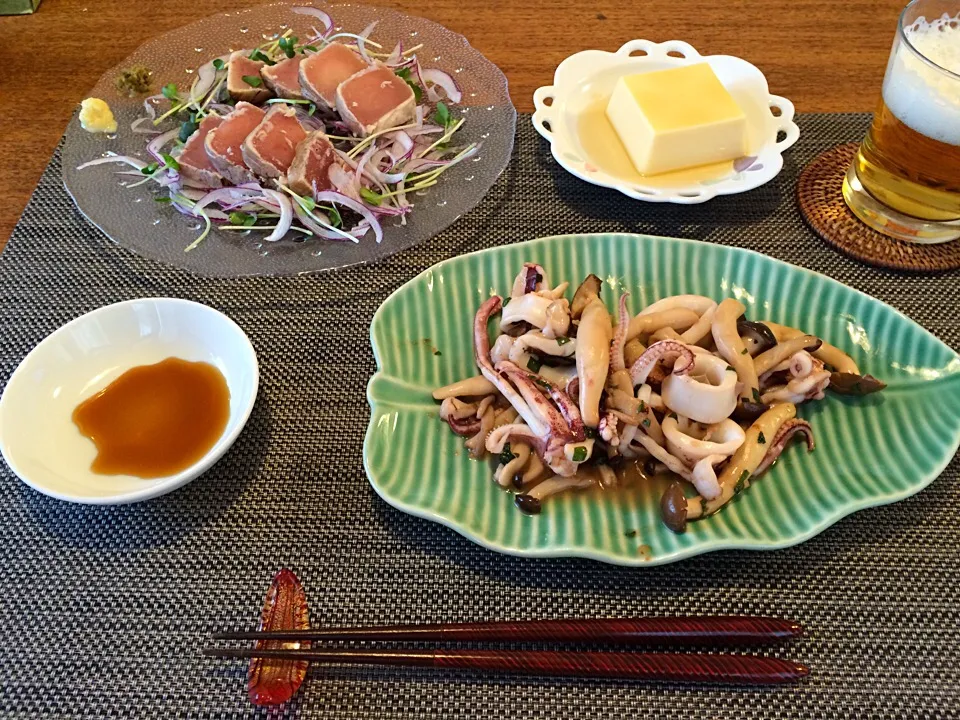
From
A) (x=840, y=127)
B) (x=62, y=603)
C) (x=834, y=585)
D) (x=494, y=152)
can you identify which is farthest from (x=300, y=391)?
(x=840, y=127)

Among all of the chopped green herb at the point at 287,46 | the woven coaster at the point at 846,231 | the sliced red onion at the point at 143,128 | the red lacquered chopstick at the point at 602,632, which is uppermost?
the chopped green herb at the point at 287,46

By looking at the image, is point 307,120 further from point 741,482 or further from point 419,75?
point 741,482

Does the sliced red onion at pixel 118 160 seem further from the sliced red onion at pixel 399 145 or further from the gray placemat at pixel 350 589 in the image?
the sliced red onion at pixel 399 145

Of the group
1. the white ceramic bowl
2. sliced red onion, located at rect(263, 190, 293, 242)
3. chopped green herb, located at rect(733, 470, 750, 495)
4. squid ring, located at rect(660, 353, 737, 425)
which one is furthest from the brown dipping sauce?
chopped green herb, located at rect(733, 470, 750, 495)

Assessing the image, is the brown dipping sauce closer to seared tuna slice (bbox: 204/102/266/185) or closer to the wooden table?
seared tuna slice (bbox: 204/102/266/185)

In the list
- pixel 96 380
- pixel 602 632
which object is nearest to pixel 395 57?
pixel 96 380

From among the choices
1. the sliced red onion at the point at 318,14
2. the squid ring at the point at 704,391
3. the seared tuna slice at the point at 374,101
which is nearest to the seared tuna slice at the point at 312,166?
the seared tuna slice at the point at 374,101
